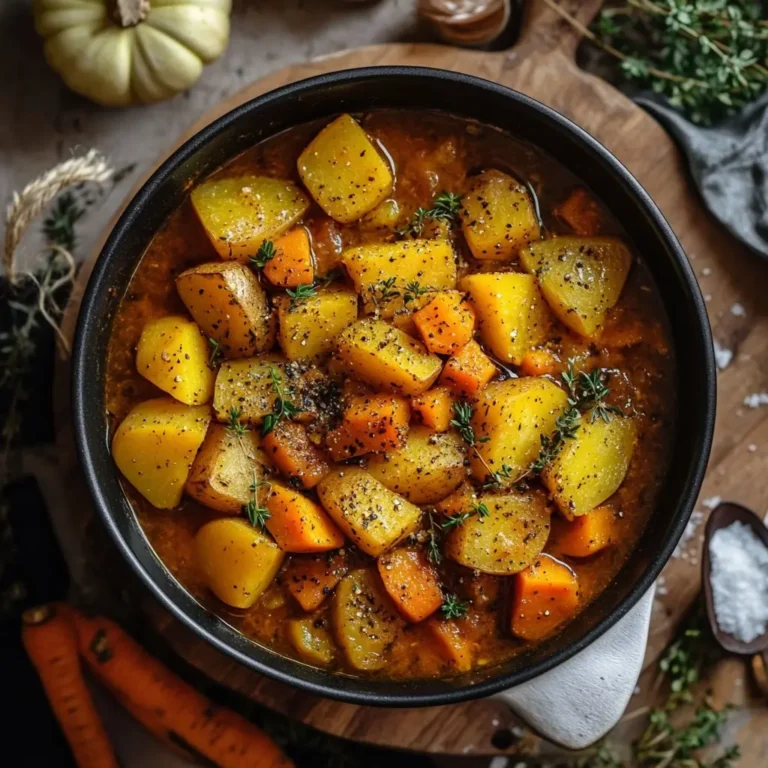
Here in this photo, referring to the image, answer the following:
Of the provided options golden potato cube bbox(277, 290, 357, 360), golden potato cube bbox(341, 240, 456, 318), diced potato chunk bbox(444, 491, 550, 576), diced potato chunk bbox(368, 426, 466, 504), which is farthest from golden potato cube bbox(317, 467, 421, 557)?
golden potato cube bbox(341, 240, 456, 318)

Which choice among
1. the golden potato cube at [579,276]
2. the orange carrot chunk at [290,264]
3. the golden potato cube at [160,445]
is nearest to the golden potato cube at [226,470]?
the golden potato cube at [160,445]

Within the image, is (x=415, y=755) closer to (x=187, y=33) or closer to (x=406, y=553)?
(x=406, y=553)

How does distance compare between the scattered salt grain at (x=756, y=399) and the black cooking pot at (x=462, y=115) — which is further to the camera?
the scattered salt grain at (x=756, y=399)

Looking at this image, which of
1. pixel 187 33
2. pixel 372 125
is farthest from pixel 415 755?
pixel 187 33

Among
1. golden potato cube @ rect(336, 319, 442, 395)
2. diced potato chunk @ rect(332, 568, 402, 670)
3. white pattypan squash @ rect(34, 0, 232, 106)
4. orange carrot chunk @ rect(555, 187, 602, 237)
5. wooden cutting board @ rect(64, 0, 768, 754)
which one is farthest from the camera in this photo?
white pattypan squash @ rect(34, 0, 232, 106)

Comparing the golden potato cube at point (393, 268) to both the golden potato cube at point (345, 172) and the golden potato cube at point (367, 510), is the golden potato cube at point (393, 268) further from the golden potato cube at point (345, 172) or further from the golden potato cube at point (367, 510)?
the golden potato cube at point (367, 510)

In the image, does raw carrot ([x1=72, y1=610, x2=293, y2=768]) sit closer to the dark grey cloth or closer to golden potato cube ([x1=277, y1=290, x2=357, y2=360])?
golden potato cube ([x1=277, y1=290, x2=357, y2=360])
